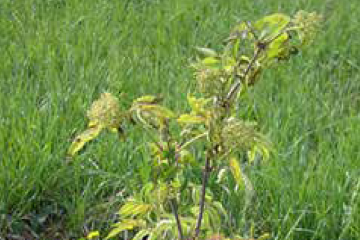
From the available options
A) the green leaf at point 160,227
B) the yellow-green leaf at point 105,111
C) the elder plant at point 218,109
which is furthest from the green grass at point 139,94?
the yellow-green leaf at point 105,111

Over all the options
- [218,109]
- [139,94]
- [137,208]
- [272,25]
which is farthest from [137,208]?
[139,94]

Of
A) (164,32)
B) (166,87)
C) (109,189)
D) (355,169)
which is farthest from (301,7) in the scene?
(109,189)

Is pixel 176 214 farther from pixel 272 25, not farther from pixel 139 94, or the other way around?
pixel 139 94

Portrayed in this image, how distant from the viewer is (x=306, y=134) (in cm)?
244

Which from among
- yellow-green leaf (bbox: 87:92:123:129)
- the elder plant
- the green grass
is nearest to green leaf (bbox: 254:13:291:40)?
the elder plant

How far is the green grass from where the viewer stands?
208cm

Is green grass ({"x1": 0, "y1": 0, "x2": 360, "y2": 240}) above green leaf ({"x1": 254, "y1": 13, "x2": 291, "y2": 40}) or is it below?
below

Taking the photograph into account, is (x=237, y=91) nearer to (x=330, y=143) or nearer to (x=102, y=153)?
(x=102, y=153)

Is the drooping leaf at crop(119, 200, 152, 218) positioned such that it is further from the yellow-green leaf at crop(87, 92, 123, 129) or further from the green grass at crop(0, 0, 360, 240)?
the green grass at crop(0, 0, 360, 240)

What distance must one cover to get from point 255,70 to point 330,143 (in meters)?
1.30

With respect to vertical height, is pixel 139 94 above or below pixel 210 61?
below

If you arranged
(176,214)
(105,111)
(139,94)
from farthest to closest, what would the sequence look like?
(139,94), (176,214), (105,111)

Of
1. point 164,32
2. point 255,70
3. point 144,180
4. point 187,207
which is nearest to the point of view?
point 255,70

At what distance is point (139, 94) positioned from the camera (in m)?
2.68
